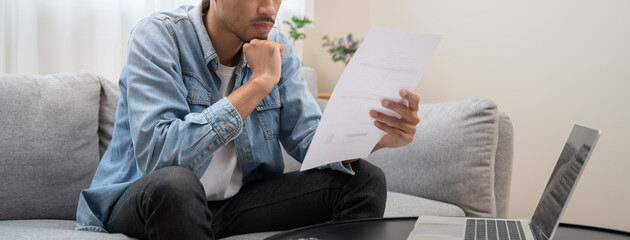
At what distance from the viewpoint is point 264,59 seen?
45.8 inches

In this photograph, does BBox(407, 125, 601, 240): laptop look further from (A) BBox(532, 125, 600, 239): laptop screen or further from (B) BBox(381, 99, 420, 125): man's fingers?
(B) BBox(381, 99, 420, 125): man's fingers

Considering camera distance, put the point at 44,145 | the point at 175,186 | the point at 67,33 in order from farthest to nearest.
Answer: the point at 67,33, the point at 44,145, the point at 175,186

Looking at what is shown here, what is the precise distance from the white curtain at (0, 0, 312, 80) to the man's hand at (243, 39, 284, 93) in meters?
1.25

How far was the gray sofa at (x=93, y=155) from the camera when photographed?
4.60 ft

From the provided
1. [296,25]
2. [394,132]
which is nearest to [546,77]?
[296,25]

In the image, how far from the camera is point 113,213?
110cm

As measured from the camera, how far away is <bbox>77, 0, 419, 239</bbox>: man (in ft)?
3.40

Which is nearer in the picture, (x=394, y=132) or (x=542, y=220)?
(x=542, y=220)

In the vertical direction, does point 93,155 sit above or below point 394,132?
below

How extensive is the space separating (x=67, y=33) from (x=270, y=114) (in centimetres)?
123

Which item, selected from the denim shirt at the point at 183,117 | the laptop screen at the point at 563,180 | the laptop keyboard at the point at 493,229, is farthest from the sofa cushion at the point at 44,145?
the laptop screen at the point at 563,180

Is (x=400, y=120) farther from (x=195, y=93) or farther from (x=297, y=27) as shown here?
(x=297, y=27)

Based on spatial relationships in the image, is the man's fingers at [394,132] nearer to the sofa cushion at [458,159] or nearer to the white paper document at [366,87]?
the white paper document at [366,87]

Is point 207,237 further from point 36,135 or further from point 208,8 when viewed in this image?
point 36,135
